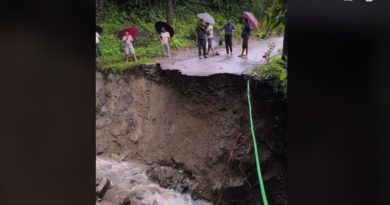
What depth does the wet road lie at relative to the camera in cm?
283

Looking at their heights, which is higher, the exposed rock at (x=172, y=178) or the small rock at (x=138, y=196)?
the exposed rock at (x=172, y=178)

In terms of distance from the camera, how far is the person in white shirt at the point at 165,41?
2.93m

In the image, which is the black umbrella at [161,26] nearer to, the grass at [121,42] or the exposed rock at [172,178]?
the grass at [121,42]

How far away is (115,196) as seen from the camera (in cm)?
290

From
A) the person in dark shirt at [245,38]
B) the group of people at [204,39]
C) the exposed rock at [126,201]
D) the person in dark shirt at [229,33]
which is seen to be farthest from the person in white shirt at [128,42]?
the exposed rock at [126,201]

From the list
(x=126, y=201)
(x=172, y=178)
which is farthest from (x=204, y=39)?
(x=126, y=201)

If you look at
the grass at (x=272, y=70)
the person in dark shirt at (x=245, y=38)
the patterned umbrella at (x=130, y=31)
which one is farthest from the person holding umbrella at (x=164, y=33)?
the grass at (x=272, y=70)

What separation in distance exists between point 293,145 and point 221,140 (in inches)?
19.5

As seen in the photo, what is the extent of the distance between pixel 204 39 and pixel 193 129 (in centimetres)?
65

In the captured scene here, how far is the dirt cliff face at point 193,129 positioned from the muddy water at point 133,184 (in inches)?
2.9

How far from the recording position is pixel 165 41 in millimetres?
2932

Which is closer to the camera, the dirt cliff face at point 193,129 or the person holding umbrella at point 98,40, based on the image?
the dirt cliff face at point 193,129

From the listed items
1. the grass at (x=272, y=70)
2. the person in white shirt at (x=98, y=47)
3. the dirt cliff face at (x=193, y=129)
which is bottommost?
the dirt cliff face at (x=193, y=129)

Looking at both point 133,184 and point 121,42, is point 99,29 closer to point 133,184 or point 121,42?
point 121,42
